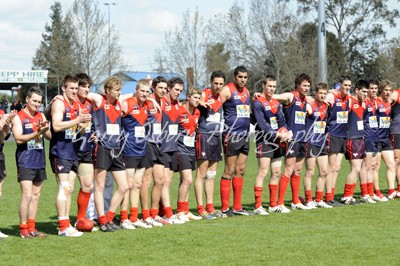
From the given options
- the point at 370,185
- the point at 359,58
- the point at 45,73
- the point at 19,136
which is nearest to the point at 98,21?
the point at 45,73

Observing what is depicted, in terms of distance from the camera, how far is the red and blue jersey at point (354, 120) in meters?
12.2

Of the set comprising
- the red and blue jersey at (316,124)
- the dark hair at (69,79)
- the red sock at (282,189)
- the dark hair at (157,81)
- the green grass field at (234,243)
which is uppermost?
the dark hair at (157,81)

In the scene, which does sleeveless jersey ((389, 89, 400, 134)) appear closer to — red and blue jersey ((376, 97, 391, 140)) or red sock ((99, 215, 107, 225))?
red and blue jersey ((376, 97, 391, 140))

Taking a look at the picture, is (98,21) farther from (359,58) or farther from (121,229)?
(121,229)

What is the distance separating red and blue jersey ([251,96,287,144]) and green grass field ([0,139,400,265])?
4.15ft

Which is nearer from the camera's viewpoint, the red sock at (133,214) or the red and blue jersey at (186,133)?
the red sock at (133,214)

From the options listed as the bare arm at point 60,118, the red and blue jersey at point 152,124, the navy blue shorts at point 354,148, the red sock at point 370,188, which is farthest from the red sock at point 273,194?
the bare arm at point 60,118

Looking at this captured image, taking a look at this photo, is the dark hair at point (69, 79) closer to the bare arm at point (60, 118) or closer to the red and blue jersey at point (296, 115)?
the bare arm at point (60, 118)

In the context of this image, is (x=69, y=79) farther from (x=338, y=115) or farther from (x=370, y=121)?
(x=370, y=121)

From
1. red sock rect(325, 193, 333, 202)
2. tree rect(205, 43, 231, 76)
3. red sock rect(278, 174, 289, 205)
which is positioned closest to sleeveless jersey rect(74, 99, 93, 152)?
red sock rect(278, 174, 289, 205)

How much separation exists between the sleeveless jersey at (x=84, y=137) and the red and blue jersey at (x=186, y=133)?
67.0 inches

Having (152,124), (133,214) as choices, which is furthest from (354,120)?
(133,214)

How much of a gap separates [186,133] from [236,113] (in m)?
0.95

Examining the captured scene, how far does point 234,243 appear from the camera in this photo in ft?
26.6
